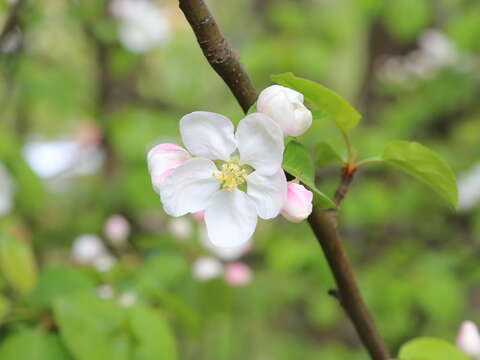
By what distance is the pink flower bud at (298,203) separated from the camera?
0.61 m

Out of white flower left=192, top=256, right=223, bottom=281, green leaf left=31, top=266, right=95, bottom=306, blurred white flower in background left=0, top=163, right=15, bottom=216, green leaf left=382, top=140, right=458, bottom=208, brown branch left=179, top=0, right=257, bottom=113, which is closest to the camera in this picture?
brown branch left=179, top=0, right=257, bottom=113

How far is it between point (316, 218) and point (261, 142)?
12 cm

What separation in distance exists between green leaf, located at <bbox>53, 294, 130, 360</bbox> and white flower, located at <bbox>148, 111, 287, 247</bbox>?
1.14ft

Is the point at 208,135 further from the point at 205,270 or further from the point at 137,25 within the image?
the point at 137,25

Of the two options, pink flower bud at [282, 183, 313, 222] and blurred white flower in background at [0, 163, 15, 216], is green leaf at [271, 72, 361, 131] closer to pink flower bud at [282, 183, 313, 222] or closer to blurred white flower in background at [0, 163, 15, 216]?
pink flower bud at [282, 183, 313, 222]

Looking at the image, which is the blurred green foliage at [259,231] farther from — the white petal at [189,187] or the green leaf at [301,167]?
the green leaf at [301,167]

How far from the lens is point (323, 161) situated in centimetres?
79

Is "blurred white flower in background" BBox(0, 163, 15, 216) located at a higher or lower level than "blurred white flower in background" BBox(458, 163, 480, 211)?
higher

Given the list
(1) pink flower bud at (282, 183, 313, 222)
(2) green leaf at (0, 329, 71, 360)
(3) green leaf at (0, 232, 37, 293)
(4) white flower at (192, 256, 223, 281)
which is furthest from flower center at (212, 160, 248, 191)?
(4) white flower at (192, 256, 223, 281)

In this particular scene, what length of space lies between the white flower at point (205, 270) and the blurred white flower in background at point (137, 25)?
141 centimetres

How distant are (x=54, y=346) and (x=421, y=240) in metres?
2.01

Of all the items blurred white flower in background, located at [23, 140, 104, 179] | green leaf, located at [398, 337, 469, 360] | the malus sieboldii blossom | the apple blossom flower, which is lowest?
blurred white flower in background, located at [23, 140, 104, 179]

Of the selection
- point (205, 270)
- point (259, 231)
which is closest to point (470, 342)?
point (205, 270)

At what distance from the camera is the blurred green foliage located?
1.12 m
